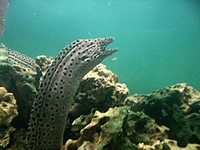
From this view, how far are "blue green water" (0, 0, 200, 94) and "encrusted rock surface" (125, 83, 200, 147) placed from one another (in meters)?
16.1

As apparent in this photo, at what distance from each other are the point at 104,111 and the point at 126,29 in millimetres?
45161

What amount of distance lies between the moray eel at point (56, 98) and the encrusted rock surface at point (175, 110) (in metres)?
1.27

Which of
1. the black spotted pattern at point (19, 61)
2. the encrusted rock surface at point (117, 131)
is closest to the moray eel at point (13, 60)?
the black spotted pattern at point (19, 61)

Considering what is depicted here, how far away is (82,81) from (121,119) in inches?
77.0

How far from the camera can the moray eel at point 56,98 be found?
3936 mm

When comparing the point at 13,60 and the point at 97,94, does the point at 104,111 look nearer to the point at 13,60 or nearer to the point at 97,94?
the point at 97,94

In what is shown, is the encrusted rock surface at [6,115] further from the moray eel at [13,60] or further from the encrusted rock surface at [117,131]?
the encrusted rock surface at [117,131]

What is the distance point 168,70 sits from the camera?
41688 mm

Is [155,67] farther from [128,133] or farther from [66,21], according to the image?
[128,133]

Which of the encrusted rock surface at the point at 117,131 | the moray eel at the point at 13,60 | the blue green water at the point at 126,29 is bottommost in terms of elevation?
the encrusted rock surface at the point at 117,131

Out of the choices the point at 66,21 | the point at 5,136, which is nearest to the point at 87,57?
the point at 5,136

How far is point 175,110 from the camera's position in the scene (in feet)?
15.1

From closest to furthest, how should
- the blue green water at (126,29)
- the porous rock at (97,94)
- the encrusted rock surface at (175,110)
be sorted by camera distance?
the encrusted rock surface at (175,110) → the porous rock at (97,94) → the blue green water at (126,29)

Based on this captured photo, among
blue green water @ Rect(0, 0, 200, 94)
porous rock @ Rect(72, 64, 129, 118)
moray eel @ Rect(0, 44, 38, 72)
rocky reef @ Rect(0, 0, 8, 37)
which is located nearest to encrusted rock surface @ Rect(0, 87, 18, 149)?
moray eel @ Rect(0, 44, 38, 72)
